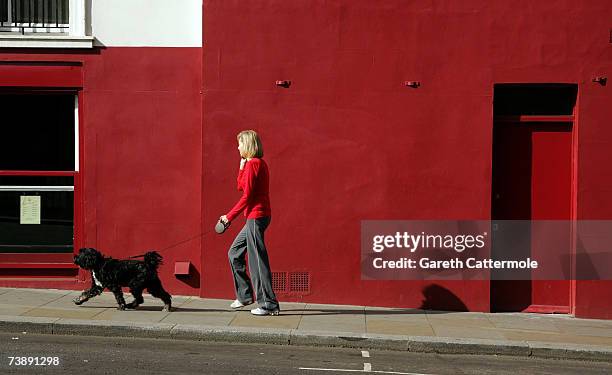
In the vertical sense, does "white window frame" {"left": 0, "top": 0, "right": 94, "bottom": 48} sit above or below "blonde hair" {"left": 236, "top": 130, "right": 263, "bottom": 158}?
above

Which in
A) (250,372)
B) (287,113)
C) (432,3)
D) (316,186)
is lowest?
(250,372)

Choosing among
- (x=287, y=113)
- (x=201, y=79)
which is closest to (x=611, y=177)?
(x=287, y=113)

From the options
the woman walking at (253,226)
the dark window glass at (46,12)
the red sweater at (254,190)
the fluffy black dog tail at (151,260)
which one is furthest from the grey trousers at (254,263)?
the dark window glass at (46,12)

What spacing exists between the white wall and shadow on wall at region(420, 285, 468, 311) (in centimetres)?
A: 467

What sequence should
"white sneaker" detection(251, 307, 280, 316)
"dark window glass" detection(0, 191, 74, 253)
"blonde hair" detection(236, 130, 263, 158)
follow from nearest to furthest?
"blonde hair" detection(236, 130, 263, 158) < "white sneaker" detection(251, 307, 280, 316) < "dark window glass" detection(0, 191, 74, 253)

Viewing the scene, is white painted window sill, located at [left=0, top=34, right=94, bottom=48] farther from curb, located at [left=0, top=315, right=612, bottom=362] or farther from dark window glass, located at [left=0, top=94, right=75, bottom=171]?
curb, located at [left=0, top=315, right=612, bottom=362]

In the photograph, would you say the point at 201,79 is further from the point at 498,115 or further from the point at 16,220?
the point at 498,115

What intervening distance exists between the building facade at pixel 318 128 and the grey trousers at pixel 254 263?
1158 millimetres

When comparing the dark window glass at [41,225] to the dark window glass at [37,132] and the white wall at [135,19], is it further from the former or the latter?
the white wall at [135,19]

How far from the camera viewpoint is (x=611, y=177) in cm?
1043

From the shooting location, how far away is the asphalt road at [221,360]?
7180mm

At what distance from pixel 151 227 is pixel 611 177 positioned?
244 inches

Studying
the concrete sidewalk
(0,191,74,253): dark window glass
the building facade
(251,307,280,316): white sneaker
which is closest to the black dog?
the concrete sidewalk

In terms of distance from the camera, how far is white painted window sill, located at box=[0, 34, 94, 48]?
10695 millimetres
